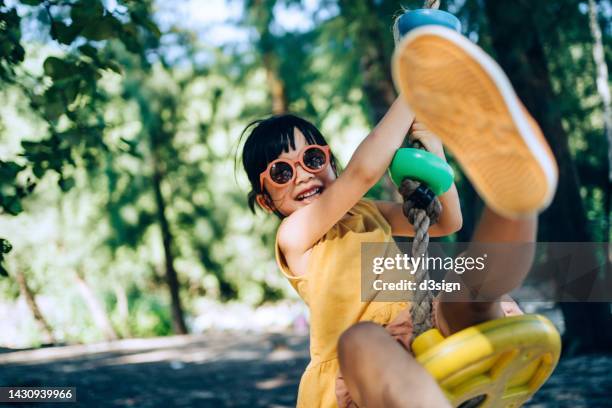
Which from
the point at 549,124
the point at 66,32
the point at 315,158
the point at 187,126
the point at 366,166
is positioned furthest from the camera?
→ the point at 187,126

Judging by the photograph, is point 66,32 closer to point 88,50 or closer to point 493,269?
point 88,50

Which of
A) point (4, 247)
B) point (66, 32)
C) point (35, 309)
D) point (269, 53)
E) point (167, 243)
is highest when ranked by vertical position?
point (269, 53)

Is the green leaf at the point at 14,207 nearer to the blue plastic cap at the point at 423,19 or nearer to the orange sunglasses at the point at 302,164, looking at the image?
the orange sunglasses at the point at 302,164

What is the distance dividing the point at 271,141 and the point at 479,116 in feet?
3.20

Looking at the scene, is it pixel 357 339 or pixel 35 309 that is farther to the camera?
pixel 35 309

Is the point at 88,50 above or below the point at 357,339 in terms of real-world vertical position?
above

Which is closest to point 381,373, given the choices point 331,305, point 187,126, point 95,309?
point 331,305

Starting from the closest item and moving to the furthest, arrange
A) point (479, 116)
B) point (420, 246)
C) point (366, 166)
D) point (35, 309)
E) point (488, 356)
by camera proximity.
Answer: point (479, 116), point (488, 356), point (420, 246), point (366, 166), point (35, 309)

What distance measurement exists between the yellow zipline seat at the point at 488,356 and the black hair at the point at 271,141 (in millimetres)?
838

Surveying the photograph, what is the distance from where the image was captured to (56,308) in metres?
15.0

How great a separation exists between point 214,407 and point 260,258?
38.5 feet

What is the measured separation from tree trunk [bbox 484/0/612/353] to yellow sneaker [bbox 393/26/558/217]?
410 cm

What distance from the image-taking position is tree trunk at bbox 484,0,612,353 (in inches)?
207

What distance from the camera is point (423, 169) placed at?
176 cm
